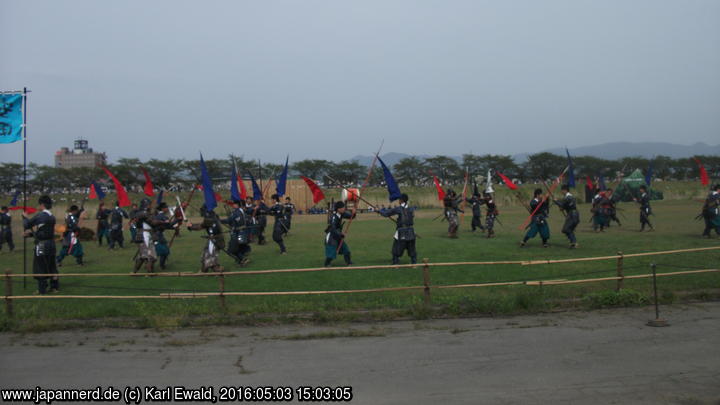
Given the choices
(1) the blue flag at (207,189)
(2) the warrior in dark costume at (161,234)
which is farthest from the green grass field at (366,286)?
(1) the blue flag at (207,189)

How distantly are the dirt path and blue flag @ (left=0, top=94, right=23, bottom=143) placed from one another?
4.58 meters

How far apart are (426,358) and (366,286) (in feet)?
11.8

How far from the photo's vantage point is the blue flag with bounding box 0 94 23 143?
10.0 meters

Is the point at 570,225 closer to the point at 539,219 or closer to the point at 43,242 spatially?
the point at 539,219

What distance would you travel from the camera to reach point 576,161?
2346 inches

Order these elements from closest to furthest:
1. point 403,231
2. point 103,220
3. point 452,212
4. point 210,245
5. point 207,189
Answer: point 207,189, point 210,245, point 403,231, point 452,212, point 103,220

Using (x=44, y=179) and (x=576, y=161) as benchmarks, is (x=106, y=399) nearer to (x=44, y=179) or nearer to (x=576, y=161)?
(x=44, y=179)

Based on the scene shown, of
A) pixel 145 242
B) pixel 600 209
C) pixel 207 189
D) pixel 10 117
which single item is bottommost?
pixel 145 242

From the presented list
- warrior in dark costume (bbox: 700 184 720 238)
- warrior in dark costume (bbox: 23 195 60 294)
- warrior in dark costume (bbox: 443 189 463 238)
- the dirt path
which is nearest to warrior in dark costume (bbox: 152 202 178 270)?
warrior in dark costume (bbox: 23 195 60 294)

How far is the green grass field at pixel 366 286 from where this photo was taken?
26.8 ft

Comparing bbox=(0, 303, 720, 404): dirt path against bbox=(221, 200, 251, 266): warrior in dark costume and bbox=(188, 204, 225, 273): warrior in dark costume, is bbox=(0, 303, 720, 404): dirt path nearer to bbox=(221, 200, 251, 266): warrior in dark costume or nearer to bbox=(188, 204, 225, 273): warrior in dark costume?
bbox=(188, 204, 225, 273): warrior in dark costume

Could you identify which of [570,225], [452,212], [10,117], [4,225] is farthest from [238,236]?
[4,225]

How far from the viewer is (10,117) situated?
10031 mm

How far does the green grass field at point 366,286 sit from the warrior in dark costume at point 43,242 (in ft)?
1.42
